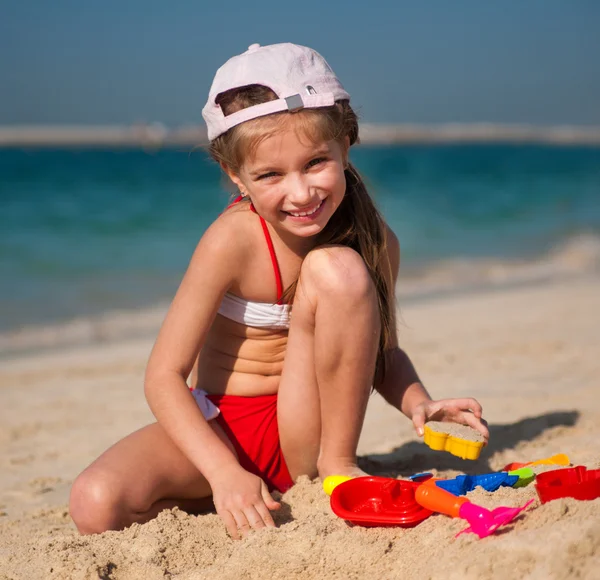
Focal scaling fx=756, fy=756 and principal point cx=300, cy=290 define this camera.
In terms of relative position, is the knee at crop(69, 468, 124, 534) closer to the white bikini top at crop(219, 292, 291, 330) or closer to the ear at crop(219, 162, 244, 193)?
the white bikini top at crop(219, 292, 291, 330)

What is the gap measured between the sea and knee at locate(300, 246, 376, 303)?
36cm

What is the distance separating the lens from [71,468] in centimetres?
271

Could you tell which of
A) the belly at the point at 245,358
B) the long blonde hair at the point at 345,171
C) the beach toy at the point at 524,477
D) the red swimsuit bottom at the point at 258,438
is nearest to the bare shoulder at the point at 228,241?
the long blonde hair at the point at 345,171

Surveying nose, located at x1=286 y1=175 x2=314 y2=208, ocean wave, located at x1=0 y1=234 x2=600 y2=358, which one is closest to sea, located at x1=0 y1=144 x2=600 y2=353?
ocean wave, located at x1=0 y1=234 x2=600 y2=358

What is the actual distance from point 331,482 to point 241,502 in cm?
26

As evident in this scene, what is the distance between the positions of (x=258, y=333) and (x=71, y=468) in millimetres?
1019

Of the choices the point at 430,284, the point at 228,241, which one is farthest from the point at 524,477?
the point at 430,284

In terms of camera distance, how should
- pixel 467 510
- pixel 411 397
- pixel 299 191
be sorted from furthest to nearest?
pixel 411 397 < pixel 299 191 < pixel 467 510

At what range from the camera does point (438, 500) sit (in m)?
1.65

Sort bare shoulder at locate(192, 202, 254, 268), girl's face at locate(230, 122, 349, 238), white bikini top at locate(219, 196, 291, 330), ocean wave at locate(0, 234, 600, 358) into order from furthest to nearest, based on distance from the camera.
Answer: ocean wave at locate(0, 234, 600, 358) < white bikini top at locate(219, 196, 291, 330) < bare shoulder at locate(192, 202, 254, 268) < girl's face at locate(230, 122, 349, 238)

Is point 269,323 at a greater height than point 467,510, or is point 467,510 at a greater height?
point 269,323

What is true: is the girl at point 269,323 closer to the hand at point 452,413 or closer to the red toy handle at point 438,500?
the hand at point 452,413

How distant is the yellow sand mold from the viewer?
1.92 meters

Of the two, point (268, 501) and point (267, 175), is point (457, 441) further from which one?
point (267, 175)
